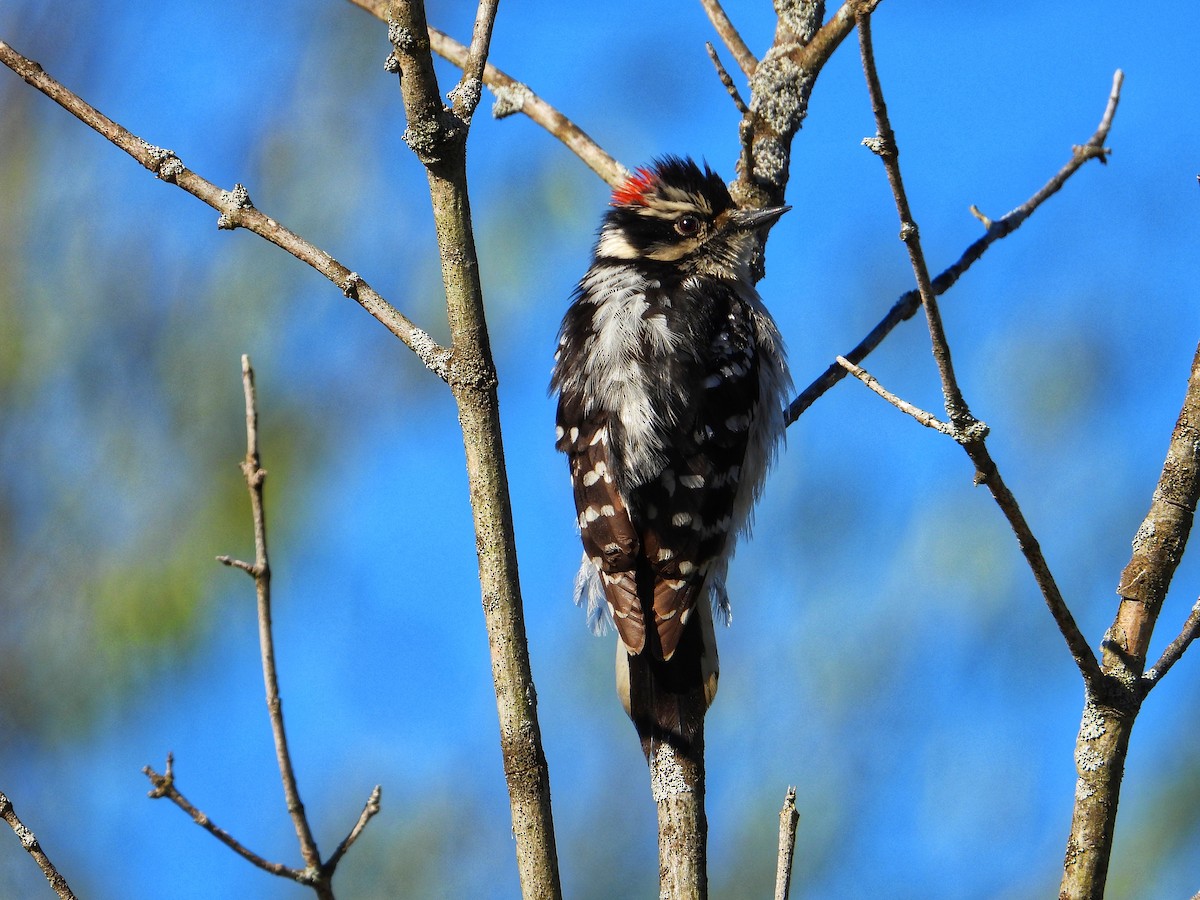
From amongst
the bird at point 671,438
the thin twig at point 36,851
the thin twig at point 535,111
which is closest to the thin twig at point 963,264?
the bird at point 671,438

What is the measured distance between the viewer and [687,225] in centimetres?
482

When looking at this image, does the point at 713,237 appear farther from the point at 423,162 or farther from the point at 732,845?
the point at 732,845

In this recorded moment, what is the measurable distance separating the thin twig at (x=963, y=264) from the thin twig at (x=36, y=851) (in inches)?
96.8

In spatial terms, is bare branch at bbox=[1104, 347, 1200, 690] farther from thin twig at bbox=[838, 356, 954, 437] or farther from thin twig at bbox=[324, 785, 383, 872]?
thin twig at bbox=[324, 785, 383, 872]

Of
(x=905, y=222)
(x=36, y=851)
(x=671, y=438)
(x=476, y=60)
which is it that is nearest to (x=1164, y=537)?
(x=905, y=222)

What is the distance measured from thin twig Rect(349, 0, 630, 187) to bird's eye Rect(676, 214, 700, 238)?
36cm

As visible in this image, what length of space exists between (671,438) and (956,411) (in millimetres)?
2011

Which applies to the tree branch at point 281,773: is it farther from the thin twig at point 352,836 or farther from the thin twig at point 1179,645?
the thin twig at point 1179,645

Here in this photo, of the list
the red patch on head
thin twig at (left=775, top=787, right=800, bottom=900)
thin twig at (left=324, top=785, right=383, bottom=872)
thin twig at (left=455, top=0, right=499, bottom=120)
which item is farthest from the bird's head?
thin twig at (left=775, top=787, right=800, bottom=900)

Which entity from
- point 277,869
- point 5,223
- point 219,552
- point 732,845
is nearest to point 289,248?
point 277,869

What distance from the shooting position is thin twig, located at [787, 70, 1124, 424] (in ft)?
12.3

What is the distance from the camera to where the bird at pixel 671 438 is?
396 centimetres

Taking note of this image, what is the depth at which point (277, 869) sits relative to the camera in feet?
9.01

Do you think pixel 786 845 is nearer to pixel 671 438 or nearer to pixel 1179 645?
pixel 1179 645
